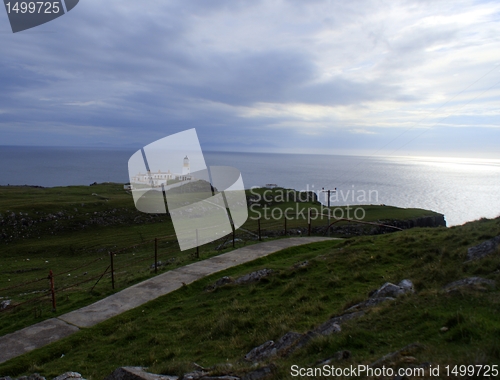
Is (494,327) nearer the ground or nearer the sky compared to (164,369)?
nearer the sky

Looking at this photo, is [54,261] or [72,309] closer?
[72,309]

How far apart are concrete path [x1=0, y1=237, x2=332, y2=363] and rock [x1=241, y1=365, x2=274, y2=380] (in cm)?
603

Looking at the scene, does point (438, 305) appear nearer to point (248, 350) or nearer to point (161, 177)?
point (248, 350)

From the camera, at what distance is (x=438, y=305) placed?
207 inches

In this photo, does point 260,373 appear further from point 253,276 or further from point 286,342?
point 253,276

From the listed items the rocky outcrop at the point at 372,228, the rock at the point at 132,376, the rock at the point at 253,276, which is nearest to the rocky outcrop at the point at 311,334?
the rock at the point at 132,376

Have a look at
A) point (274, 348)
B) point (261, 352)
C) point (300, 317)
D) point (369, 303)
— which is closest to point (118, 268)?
point (300, 317)

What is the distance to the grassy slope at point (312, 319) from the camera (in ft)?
14.7

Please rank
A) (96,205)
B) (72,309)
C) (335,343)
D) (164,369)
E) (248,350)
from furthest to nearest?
(96,205)
(72,309)
(248,350)
(164,369)
(335,343)

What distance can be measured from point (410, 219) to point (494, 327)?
43.6 metres

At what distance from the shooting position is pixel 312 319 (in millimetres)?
6969

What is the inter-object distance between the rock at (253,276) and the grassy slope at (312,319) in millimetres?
392

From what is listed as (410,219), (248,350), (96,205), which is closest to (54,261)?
(96,205)

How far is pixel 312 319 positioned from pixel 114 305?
244 inches
